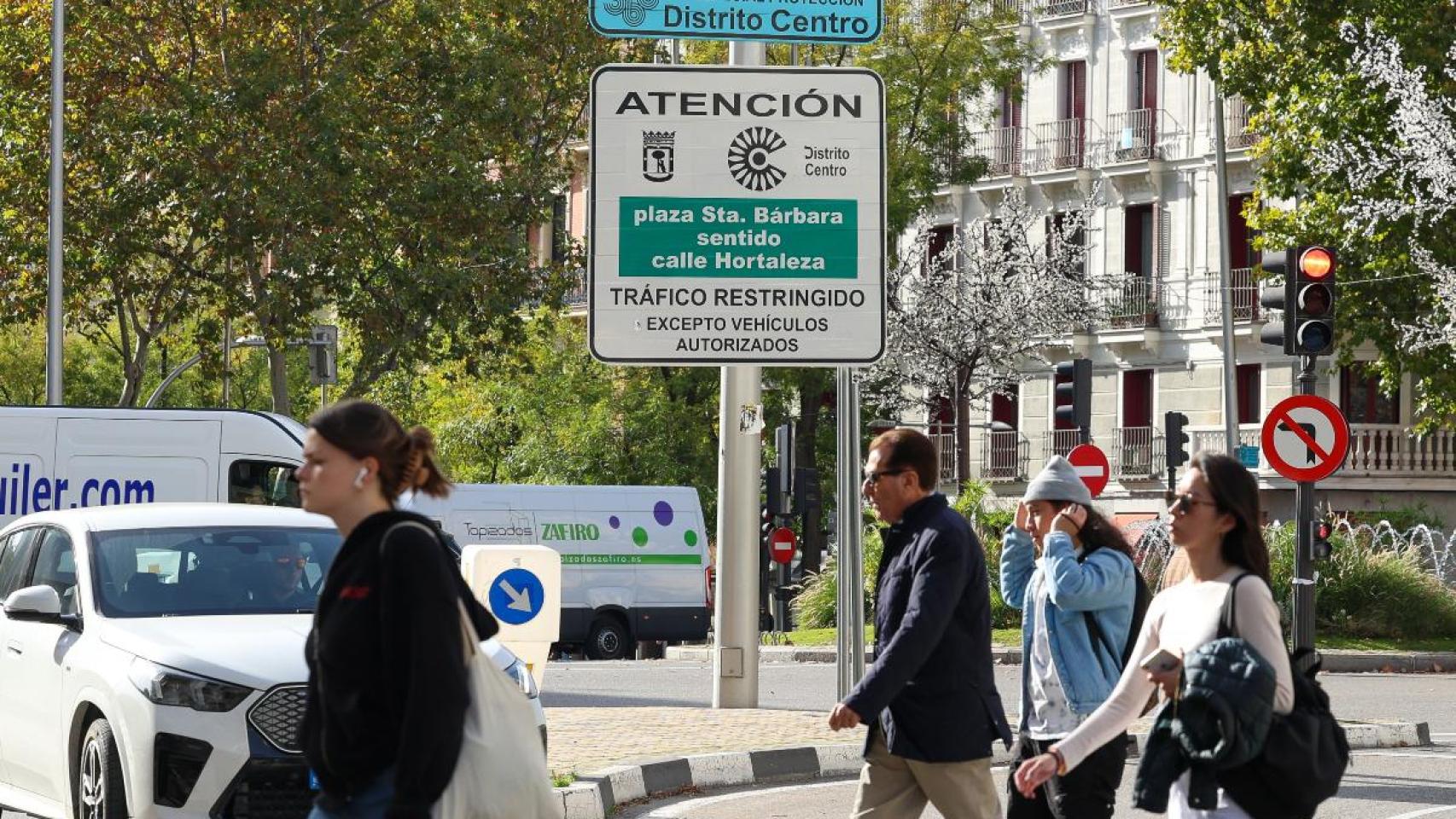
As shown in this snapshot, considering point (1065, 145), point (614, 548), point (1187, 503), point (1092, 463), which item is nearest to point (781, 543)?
point (614, 548)

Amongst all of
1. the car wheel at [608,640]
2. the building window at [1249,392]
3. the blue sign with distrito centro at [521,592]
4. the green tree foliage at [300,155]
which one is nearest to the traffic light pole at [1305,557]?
the blue sign with distrito centro at [521,592]

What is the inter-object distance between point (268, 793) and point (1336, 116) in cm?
2591

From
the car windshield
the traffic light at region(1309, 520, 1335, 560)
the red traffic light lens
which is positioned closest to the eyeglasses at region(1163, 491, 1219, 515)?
the car windshield

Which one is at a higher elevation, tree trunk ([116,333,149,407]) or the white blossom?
the white blossom

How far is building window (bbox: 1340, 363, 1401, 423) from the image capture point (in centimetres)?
4859

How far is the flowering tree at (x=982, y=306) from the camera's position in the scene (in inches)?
1962

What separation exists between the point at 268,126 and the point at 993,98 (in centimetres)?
2545

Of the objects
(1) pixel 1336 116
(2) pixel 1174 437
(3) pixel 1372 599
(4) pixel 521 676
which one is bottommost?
(3) pixel 1372 599

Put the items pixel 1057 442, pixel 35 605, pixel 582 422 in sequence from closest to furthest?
pixel 35 605, pixel 582 422, pixel 1057 442

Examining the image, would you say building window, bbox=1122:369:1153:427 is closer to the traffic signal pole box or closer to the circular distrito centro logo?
the traffic signal pole box

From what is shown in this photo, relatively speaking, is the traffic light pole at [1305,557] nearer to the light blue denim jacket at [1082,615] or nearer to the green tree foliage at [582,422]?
the light blue denim jacket at [1082,615]

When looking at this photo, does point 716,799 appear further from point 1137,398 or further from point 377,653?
point 1137,398

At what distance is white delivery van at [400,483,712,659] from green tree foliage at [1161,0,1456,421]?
9.38 meters

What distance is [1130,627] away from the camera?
759 centimetres
